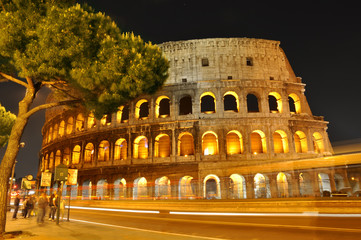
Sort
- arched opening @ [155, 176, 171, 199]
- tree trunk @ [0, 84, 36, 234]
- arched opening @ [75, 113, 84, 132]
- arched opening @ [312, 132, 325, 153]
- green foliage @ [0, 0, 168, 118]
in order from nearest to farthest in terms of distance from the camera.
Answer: tree trunk @ [0, 84, 36, 234] < green foliage @ [0, 0, 168, 118] < arched opening @ [155, 176, 171, 199] < arched opening @ [312, 132, 325, 153] < arched opening @ [75, 113, 84, 132]

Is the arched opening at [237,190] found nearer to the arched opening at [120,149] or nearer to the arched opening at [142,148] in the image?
the arched opening at [142,148]

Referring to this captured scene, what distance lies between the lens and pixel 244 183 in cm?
2397

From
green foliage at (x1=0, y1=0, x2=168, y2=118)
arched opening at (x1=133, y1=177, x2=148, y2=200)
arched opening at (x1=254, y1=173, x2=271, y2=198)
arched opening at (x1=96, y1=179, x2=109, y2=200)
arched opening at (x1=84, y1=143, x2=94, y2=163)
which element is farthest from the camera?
arched opening at (x1=84, y1=143, x2=94, y2=163)

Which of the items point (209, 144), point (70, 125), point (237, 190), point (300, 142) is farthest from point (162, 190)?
point (70, 125)

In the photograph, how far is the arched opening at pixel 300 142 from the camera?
25922 millimetres

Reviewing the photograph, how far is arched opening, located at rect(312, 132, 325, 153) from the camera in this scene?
2635cm

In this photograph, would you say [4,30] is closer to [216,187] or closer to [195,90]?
[195,90]

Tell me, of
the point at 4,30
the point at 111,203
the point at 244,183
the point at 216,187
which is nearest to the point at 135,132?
the point at 111,203

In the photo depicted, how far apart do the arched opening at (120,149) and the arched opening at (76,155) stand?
6.04 meters

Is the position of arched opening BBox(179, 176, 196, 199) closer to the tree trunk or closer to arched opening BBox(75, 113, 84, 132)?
arched opening BBox(75, 113, 84, 132)

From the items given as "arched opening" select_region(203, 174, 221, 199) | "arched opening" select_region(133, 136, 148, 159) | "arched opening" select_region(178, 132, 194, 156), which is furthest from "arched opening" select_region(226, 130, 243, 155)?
"arched opening" select_region(133, 136, 148, 159)

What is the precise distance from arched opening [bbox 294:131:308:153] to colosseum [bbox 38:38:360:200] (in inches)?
4.0

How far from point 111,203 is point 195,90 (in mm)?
13639

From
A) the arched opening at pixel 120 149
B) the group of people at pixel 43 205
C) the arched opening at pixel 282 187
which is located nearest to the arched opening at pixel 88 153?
the arched opening at pixel 120 149
